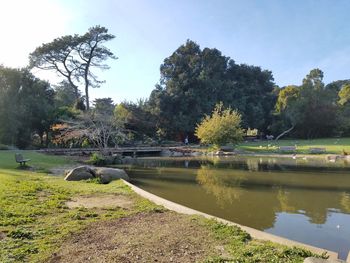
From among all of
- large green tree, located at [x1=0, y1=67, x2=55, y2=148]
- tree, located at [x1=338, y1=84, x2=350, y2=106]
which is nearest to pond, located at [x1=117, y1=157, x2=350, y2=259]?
large green tree, located at [x1=0, y1=67, x2=55, y2=148]

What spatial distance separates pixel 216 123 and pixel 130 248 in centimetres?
3200

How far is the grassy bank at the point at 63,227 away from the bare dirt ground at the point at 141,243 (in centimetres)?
5

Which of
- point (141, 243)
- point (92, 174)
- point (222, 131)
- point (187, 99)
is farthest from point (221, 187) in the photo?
point (187, 99)

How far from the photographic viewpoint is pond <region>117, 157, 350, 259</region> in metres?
8.36

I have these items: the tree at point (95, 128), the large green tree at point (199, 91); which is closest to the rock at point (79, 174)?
the tree at point (95, 128)

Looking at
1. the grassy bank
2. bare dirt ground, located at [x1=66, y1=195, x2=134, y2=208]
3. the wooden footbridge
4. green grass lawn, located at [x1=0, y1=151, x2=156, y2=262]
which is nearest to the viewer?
the grassy bank

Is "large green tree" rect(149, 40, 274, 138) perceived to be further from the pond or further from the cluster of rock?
the cluster of rock

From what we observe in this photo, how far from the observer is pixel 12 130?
38.5 m

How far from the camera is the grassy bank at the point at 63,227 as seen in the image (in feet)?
17.6

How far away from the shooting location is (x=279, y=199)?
39.5 ft

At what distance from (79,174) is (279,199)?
793cm

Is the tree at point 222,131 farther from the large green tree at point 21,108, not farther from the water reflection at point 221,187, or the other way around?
the large green tree at point 21,108

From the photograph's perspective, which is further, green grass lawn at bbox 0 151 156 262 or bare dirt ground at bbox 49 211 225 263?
green grass lawn at bbox 0 151 156 262

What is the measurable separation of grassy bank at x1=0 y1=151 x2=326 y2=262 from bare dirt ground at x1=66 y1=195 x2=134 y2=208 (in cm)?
Result: 18
